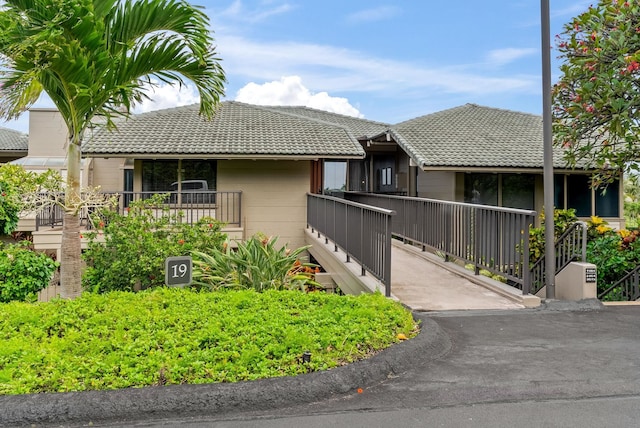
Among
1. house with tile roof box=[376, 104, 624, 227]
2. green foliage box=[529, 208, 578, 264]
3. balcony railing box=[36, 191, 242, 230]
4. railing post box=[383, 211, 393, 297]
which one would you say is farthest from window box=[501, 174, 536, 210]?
railing post box=[383, 211, 393, 297]

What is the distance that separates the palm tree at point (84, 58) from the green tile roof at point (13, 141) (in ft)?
61.5

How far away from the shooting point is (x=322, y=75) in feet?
70.9

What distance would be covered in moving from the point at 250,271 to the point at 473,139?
33.5 ft

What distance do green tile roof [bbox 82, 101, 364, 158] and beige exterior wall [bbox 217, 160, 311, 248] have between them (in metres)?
0.78

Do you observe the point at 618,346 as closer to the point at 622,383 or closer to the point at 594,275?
the point at 622,383

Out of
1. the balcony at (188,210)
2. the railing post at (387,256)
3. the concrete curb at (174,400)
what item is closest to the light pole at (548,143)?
the railing post at (387,256)

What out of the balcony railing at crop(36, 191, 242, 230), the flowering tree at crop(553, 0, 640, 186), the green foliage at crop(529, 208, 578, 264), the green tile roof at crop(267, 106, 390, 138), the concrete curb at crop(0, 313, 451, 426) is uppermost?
the green tile roof at crop(267, 106, 390, 138)

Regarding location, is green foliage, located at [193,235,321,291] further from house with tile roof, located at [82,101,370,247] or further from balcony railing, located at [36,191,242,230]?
balcony railing, located at [36,191,242,230]

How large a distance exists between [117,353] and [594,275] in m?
6.19

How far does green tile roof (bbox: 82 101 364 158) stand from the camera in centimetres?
1201

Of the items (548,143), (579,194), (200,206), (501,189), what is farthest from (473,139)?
(200,206)

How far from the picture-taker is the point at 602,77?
8102 mm

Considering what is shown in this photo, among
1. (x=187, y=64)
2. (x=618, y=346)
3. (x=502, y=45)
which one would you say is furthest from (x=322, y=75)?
(x=618, y=346)

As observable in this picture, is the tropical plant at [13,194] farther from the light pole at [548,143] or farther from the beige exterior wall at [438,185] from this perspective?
the beige exterior wall at [438,185]
